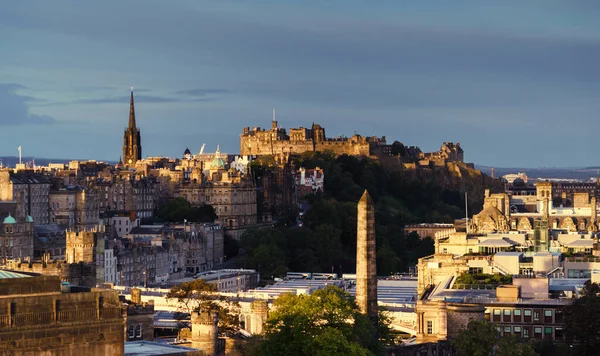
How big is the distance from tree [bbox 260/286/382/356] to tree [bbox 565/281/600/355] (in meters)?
10.6

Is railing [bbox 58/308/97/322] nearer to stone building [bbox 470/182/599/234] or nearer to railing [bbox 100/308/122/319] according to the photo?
railing [bbox 100/308/122/319]

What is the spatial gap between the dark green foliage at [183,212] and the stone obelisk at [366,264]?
3920 inches

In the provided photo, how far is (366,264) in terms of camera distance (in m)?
83.1

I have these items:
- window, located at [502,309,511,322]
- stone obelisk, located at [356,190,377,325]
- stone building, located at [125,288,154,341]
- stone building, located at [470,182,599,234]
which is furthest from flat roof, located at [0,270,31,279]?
stone building, located at [470,182,599,234]

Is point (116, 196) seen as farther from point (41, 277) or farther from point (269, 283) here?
point (41, 277)

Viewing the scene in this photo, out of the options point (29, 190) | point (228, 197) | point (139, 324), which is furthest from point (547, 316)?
point (228, 197)

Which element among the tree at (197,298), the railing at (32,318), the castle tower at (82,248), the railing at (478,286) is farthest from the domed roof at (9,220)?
the railing at (32,318)

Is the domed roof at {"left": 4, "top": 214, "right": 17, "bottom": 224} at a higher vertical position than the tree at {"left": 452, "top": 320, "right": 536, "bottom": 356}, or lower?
higher

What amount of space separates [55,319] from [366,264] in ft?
129

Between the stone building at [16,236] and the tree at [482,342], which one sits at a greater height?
the stone building at [16,236]

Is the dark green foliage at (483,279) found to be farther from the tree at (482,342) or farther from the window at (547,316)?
the tree at (482,342)

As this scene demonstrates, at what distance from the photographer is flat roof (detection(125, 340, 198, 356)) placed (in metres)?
51.5

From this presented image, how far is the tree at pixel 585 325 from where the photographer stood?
77.9m

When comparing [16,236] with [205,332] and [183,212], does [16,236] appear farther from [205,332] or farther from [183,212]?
[205,332]
